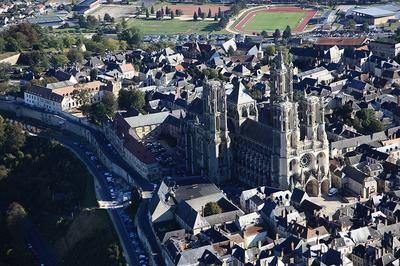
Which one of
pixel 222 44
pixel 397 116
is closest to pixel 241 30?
pixel 222 44

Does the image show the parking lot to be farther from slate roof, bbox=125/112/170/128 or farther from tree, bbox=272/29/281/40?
slate roof, bbox=125/112/170/128

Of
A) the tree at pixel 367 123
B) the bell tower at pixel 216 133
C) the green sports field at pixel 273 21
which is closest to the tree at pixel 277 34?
the green sports field at pixel 273 21

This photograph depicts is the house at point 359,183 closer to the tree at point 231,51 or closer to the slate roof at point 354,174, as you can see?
the slate roof at point 354,174

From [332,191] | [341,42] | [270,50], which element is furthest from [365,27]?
[332,191]

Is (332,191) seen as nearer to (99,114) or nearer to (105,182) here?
(105,182)

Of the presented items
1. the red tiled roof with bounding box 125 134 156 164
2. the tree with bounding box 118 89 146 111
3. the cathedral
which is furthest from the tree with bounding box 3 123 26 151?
the cathedral

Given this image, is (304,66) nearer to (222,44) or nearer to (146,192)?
(222,44)
